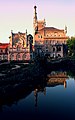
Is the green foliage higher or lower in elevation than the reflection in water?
higher

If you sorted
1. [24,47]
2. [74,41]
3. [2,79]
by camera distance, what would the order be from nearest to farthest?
[2,79]
[24,47]
[74,41]

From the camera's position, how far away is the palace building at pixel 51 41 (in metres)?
122

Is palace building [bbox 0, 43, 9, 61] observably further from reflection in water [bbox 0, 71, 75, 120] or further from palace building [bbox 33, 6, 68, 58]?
reflection in water [bbox 0, 71, 75, 120]

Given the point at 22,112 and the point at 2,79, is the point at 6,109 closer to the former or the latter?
the point at 22,112

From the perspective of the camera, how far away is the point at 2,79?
49.3m

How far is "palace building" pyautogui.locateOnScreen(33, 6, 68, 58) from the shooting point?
122 m

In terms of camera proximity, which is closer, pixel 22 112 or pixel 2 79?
pixel 22 112

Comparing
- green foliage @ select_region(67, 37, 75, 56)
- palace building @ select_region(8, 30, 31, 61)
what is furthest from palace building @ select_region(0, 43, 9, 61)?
green foliage @ select_region(67, 37, 75, 56)

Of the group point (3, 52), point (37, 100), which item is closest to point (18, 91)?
point (37, 100)

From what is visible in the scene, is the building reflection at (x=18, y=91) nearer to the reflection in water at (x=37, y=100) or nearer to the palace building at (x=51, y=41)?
the reflection in water at (x=37, y=100)

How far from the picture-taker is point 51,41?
12369 cm

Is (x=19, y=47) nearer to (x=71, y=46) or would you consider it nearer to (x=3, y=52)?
(x=3, y=52)

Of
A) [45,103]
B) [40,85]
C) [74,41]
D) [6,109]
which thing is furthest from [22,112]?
[74,41]

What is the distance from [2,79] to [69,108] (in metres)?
13.5
